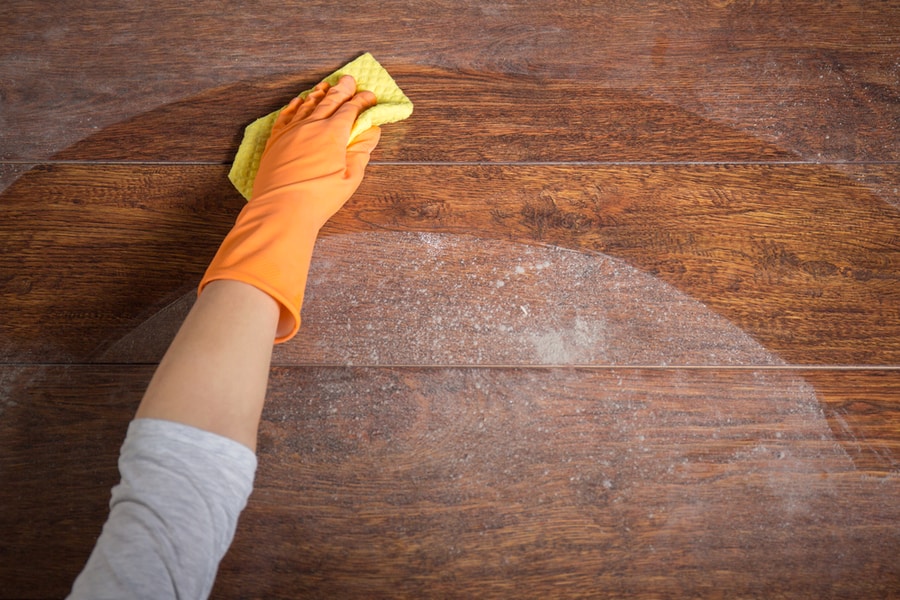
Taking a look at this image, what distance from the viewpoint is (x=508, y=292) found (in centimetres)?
88

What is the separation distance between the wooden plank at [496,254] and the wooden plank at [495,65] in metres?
0.07

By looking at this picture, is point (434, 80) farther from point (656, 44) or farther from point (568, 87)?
point (656, 44)

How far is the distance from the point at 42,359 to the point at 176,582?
1.57 feet

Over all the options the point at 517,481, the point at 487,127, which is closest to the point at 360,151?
the point at 487,127

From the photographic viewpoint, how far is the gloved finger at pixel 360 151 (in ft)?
3.01

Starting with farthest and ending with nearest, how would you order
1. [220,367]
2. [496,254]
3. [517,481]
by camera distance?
[496,254]
[517,481]
[220,367]

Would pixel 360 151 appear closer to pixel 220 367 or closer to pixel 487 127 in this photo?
pixel 487 127

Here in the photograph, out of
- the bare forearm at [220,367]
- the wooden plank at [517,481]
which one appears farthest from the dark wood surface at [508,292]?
the bare forearm at [220,367]

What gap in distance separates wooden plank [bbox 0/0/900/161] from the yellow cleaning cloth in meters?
0.04

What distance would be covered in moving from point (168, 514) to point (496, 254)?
0.54 meters

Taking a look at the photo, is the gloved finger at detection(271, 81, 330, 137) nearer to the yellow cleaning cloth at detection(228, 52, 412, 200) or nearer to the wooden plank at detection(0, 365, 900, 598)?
the yellow cleaning cloth at detection(228, 52, 412, 200)

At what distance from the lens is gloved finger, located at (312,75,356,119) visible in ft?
3.05

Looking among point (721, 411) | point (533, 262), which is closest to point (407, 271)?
point (533, 262)

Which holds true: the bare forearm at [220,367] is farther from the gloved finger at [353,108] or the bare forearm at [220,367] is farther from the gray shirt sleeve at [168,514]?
the gloved finger at [353,108]
